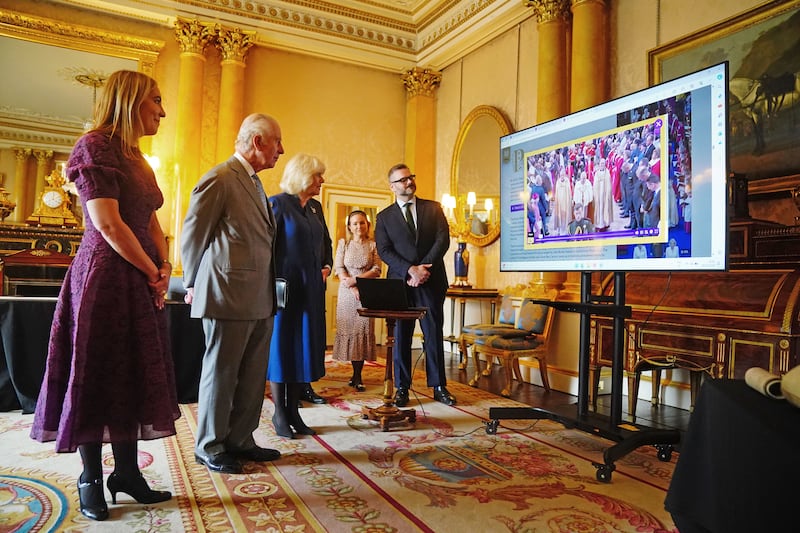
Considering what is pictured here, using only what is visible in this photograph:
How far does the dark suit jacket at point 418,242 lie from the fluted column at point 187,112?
3429 millimetres

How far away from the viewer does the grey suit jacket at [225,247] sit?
7.48ft

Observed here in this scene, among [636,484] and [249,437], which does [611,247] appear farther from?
[249,437]

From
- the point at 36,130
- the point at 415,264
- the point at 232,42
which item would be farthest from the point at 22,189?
the point at 415,264

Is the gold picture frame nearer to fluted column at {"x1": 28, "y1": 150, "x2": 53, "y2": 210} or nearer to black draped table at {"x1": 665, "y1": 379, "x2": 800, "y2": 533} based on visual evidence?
black draped table at {"x1": 665, "y1": 379, "x2": 800, "y2": 533}

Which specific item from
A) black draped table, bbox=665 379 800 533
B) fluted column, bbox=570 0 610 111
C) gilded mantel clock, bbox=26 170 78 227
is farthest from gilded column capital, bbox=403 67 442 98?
black draped table, bbox=665 379 800 533

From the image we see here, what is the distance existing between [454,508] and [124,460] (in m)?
1.22

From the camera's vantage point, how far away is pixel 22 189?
5.95 metres

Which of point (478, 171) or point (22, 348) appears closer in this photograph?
point (22, 348)

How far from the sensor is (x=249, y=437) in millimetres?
2510

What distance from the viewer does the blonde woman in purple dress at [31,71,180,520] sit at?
1.79 meters

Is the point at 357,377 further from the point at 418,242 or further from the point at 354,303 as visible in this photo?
the point at 418,242

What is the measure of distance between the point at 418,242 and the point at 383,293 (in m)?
1.04

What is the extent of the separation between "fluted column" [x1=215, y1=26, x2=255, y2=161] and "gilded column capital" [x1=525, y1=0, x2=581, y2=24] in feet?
11.7

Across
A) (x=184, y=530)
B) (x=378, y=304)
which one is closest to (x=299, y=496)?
(x=184, y=530)
